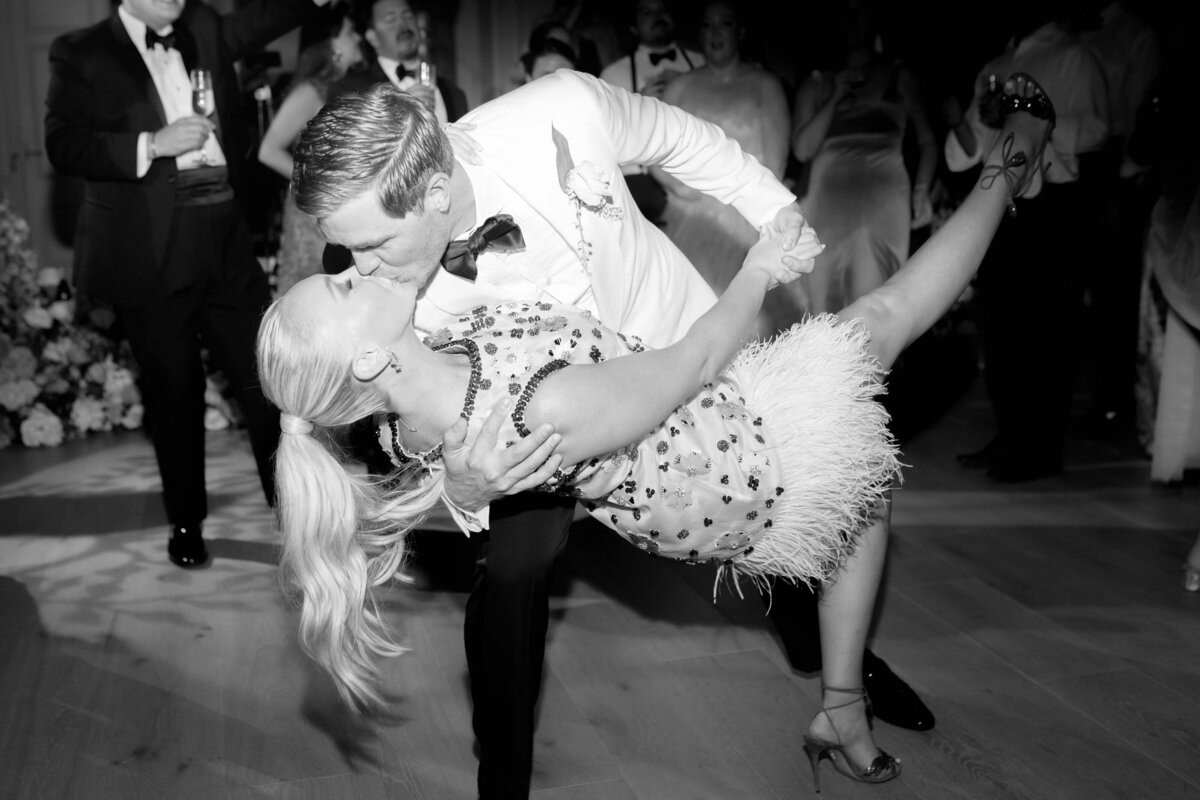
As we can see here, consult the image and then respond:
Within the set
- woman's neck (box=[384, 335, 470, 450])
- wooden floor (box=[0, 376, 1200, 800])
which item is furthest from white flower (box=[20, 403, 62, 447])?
woman's neck (box=[384, 335, 470, 450])

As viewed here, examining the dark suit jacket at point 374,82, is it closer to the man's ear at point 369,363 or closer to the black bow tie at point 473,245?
the black bow tie at point 473,245

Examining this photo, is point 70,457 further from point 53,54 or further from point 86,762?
point 86,762

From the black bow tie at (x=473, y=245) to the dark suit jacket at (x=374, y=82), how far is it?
6.97 feet

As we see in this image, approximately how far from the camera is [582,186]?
1.94 metres

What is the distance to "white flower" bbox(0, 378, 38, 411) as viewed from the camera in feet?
15.1

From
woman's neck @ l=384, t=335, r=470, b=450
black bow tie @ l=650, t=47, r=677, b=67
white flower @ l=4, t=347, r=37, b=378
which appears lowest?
white flower @ l=4, t=347, r=37, b=378

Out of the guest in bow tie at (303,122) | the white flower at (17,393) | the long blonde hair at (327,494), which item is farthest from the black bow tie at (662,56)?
the long blonde hair at (327,494)

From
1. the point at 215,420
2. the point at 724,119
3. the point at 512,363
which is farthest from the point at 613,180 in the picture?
the point at 215,420

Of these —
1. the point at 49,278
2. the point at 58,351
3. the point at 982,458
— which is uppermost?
the point at 49,278

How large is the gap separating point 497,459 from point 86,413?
383 centimetres

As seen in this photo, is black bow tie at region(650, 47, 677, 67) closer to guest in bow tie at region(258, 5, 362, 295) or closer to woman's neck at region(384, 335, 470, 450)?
guest in bow tie at region(258, 5, 362, 295)

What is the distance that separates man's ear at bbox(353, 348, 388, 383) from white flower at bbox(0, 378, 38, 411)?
369 centimetres

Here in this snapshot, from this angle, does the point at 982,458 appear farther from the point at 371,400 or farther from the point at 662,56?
the point at 371,400

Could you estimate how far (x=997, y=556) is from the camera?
317 centimetres
